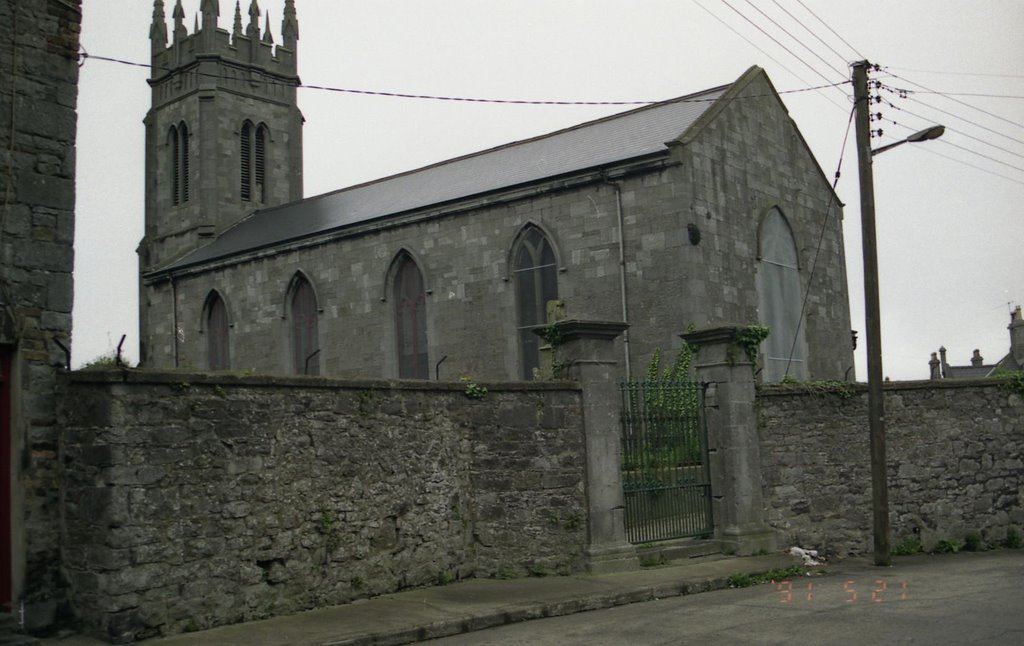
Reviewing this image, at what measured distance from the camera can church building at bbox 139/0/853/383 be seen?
77.3 ft

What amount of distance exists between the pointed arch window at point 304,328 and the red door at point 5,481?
21.1 meters

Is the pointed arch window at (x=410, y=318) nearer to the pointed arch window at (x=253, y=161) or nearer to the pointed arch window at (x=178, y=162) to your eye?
the pointed arch window at (x=253, y=161)

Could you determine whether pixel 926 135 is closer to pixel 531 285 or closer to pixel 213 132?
pixel 531 285

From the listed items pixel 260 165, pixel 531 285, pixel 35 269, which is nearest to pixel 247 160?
pixel 260 165

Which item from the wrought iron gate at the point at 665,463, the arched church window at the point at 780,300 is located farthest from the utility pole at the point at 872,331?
the arched church window at the point at 780,300

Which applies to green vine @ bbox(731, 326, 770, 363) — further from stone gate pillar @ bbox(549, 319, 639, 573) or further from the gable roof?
the gable roof

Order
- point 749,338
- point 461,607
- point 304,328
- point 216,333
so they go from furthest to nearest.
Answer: point 216,333 < point 304,328 < point 749,338 < point 461,607

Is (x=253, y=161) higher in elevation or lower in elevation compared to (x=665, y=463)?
higher

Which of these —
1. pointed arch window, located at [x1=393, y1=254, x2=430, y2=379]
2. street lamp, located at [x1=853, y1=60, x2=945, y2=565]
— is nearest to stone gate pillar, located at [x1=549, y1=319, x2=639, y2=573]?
street lamp, located at [x1=853, y1=60, x2=945, y2=565]

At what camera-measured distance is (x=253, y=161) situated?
42.8 m

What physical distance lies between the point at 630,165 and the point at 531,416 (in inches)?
457

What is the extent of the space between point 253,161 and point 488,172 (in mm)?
16940

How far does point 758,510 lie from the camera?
611 inches

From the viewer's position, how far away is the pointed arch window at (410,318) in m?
28.3
